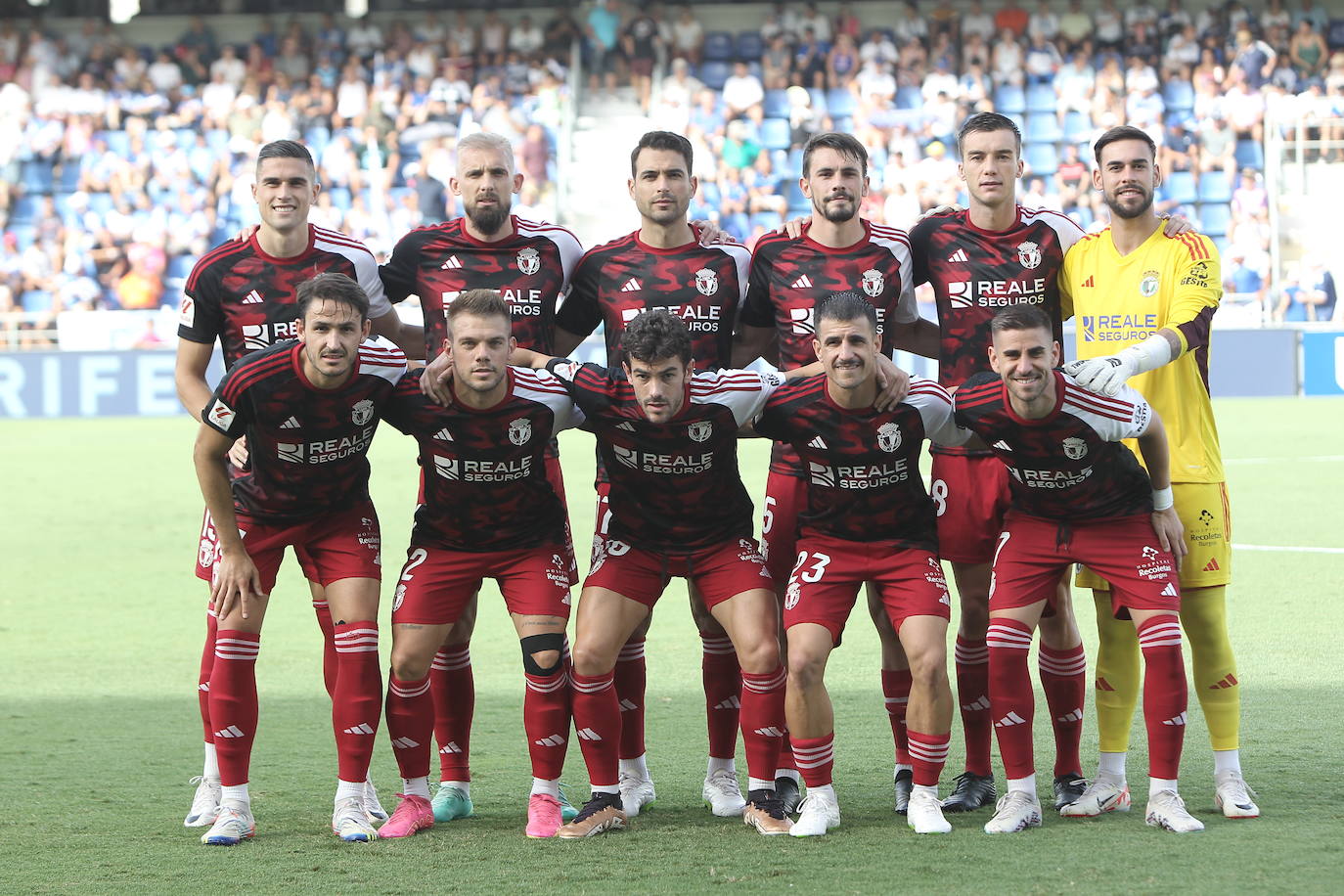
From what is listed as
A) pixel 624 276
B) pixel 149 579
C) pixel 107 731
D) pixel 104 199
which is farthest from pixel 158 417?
pixel 624 276

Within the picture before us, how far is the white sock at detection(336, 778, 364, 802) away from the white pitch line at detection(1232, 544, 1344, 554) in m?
6.61

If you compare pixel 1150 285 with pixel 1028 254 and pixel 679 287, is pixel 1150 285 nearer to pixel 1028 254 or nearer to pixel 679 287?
pixel 1028 254

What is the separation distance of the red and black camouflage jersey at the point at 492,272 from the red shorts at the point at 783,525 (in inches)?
39.3

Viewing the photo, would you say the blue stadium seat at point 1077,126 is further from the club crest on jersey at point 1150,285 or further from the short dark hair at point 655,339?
the short dark hair at point 655,339

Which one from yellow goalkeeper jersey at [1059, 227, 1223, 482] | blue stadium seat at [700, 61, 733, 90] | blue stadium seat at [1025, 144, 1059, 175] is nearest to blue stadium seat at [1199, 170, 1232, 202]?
blue stadium seat at [1025, 144, 1059, 175]

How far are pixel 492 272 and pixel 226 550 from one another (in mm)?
1374

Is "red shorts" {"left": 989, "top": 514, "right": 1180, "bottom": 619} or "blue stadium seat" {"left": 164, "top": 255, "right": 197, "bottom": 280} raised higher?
"blue stadium seat" {"left": 164, "top": 255, "right": 197, "bottom": 280}

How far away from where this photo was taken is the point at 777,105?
2419 centimetres

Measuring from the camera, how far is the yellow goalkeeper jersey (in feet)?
16.8

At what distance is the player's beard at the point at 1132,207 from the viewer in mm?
5191

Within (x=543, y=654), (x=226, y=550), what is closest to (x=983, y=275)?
(x=543, y=654)

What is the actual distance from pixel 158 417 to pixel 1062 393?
56.3 feet

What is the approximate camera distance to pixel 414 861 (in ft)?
14.9

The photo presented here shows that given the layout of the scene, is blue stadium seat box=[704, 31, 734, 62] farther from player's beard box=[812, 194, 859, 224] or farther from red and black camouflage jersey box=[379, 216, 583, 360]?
player's beard box=[812, 194, 859, 224]
